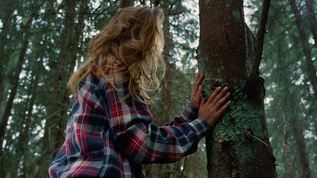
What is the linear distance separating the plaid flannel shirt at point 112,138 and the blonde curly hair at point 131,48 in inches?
3.0

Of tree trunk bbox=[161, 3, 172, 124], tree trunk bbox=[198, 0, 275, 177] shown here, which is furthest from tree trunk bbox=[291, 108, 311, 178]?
tree trunk bbox=[198, 0, 275, 177]

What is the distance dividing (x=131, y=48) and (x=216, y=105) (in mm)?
634

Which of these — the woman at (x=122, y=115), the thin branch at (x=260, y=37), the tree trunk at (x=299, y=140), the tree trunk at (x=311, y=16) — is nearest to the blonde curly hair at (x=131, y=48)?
the woman at (x=122, y=115)

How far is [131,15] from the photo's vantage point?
165 cm

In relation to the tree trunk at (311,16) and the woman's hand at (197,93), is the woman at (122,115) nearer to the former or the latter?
the woman's hand at (197,93)

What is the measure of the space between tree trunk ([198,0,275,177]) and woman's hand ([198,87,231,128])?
4 centimetres

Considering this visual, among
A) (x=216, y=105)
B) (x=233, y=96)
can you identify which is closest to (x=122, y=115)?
(x=216, y=105)

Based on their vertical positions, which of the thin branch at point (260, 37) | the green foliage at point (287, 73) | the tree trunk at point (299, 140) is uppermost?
the green foliage at point (287, 73)

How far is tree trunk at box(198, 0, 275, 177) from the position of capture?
138cm

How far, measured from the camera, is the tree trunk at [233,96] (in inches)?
54.1

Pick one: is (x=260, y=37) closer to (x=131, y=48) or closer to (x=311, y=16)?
(x=131, y=48)

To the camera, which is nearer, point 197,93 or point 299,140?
point 197,93

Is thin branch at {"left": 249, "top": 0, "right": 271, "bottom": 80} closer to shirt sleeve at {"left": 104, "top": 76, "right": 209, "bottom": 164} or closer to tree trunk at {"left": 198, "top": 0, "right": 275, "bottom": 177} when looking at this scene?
tree trunk at {"left": 198, "top": 0, "right": 275, "bottom": 177}

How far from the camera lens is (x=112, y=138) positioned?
4.33ft
